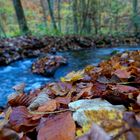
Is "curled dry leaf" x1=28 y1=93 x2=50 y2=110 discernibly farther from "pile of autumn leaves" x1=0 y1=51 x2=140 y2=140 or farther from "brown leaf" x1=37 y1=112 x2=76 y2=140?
"brown leaf" x1=37 y1=112 x2=76 y2=140

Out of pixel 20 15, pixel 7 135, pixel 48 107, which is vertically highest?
pixel 7 135

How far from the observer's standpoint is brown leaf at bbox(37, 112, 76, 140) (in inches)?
45.3

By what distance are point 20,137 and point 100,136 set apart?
424 millimetres

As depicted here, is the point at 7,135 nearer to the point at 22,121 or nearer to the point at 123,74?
the point at 22,121

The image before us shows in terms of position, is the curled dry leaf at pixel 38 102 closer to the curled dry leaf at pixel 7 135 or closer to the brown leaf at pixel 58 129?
the brown leaf at pixel 58 129

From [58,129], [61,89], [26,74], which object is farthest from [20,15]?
[58,129]

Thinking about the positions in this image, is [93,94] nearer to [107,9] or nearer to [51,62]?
[51,62]

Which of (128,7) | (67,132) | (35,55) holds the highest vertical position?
(67,132)

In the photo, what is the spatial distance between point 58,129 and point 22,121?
27 centimetres

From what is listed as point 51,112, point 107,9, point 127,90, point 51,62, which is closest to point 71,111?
point 51,112

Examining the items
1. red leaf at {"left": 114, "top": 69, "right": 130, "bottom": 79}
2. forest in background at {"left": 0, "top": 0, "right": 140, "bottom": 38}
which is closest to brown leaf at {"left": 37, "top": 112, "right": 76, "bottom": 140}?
red leaf at {"left": 114, "top": 69, "right": 130, "bottom": 79}

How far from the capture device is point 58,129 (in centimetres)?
118

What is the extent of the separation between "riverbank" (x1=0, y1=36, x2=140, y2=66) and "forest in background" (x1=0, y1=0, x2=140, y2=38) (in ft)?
8.38

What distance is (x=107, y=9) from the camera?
2225cm
